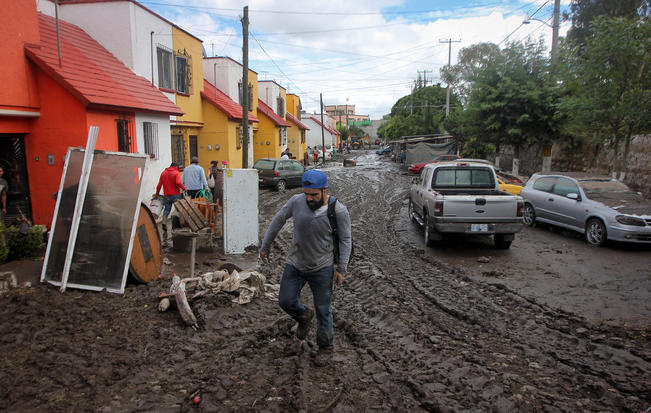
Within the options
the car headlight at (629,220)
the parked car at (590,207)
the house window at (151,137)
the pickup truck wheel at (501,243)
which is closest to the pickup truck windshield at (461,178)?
the pickup truck wheel at (501,243)

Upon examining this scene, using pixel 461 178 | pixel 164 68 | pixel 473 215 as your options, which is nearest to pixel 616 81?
pixel 461 178

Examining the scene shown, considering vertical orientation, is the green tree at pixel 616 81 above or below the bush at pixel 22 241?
above

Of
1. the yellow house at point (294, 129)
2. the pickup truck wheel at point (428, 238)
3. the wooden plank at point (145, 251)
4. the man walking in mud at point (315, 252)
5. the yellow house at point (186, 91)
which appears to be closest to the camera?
the man walking in mud at point (315, 252)

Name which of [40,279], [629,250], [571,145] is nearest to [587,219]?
[629,250]

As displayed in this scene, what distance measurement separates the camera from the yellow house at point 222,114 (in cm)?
2005

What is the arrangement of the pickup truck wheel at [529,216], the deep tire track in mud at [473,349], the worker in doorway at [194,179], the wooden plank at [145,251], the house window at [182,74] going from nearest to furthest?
the deep tire track in mud at [473,349], the wooden plank at [145,251], the worker in doorway at [194,179], the pickup truck wheel at [529,216], the house window at [182,74]

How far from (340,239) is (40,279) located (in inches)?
158

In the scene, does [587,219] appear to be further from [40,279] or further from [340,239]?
[40,279]

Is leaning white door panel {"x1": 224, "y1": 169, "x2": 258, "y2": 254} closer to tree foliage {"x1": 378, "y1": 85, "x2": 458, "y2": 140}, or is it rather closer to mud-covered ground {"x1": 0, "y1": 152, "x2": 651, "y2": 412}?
mud-covered ground {"x1": 0, "y1": 152, "x2": 651, "y2": 412}

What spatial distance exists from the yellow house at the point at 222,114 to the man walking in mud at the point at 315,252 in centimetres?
1616

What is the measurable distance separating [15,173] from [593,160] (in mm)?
20011

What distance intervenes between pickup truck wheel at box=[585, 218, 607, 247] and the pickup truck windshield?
7.60 ft

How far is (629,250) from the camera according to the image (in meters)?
9.22

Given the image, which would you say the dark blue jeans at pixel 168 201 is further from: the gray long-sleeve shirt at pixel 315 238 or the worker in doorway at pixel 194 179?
the gray long-sleeve shirt at pixel 315 238
